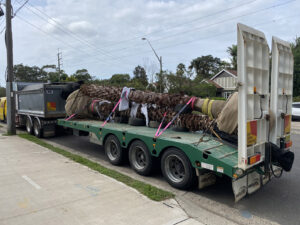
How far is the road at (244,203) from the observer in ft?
13.1

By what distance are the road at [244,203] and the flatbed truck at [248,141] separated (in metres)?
0.28

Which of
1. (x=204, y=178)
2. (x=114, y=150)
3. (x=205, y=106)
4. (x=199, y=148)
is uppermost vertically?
(x=205, y=106)

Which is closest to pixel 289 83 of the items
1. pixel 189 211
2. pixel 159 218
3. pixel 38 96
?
pixel 189 211

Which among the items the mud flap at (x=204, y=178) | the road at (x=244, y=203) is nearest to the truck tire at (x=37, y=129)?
the road at (x=244, y=203)

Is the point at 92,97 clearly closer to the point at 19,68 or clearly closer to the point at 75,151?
the point at 75,151

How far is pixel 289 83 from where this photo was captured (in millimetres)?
5117

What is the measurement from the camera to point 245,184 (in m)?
4.28

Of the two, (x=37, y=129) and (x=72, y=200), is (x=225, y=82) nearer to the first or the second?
(x=37, y=129)

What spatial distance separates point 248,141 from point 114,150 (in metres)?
3.92

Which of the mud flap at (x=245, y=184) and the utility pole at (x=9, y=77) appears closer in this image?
the mud flap at (x=245, y=184)

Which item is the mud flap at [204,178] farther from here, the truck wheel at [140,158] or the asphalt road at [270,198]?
the truck wheel at [140,158]

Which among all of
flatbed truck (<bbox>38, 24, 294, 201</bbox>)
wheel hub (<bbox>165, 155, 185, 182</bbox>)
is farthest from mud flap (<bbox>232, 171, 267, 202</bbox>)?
wheel hub (<bbox>165, 155, 185, 182</bbox>)

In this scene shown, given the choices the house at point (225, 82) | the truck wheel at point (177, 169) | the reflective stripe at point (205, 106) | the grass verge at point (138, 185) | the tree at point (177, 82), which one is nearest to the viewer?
the grass verge at point (138, 185)

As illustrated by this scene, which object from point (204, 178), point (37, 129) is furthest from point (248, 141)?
point (37, 129)
